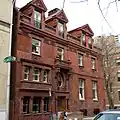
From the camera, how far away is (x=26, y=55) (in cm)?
2555

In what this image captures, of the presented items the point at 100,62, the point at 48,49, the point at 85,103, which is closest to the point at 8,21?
the point at 48,49

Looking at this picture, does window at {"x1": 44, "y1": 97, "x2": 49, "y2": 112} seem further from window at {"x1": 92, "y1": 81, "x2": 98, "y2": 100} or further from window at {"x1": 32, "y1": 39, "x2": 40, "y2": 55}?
window at {"x1": 92, "y1": 81, "x2": 98, "y2": 100}

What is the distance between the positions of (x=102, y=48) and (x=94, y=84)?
653 centimetres

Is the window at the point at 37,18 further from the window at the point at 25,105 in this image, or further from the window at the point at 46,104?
the window at the point at 25,105

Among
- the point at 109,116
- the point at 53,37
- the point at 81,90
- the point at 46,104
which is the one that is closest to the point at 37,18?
the point at 53,37

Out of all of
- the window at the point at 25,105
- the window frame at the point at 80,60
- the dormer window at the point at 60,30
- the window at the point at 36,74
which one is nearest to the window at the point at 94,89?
the window frame at the point at 80,60

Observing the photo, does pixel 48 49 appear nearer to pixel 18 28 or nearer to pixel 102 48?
pixel 18 28

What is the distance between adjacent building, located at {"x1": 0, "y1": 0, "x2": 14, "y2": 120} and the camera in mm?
22250

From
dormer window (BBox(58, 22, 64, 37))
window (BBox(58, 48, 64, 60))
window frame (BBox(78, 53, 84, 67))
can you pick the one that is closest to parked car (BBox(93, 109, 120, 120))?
window (BBox(58, 48, 64, 60))

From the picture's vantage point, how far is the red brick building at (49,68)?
80.9ft

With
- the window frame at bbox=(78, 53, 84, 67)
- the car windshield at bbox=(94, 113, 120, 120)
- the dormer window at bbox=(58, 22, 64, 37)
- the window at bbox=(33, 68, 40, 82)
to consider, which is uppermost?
the dormer window at bbox=(58, 22, 64, 37)

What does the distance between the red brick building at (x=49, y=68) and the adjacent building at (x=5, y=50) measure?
958 mm

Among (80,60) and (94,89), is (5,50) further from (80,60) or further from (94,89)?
(94,89)

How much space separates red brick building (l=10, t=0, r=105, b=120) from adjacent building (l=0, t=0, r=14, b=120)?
958 mm
